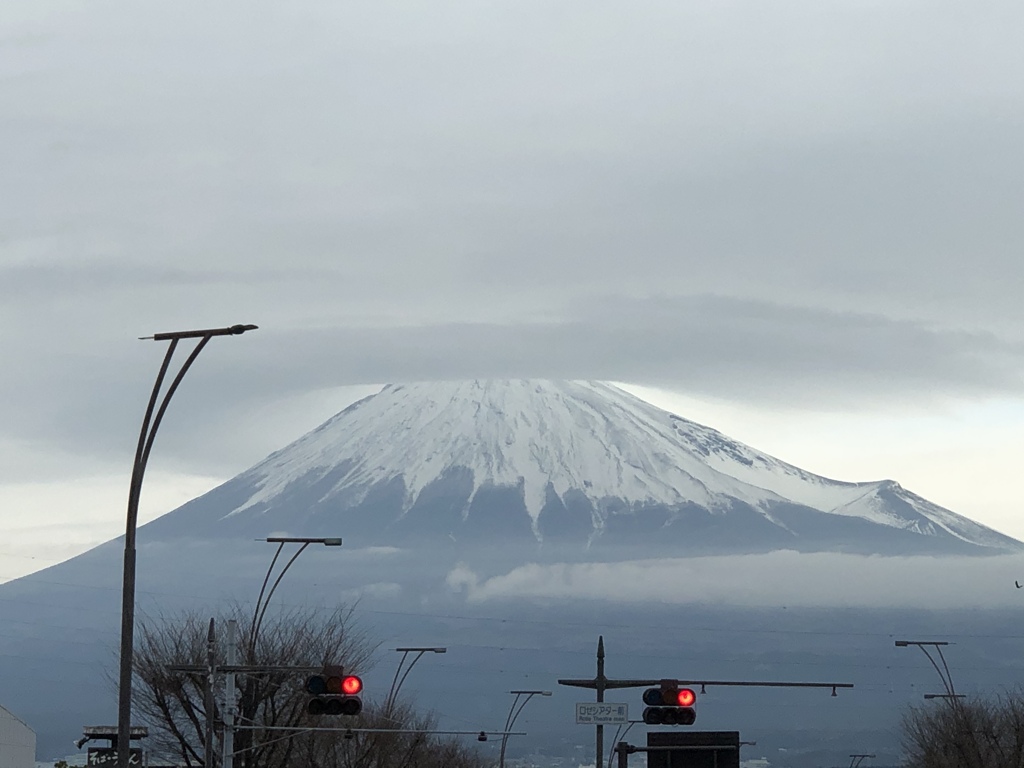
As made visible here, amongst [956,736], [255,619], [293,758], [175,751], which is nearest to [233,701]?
[255,619]

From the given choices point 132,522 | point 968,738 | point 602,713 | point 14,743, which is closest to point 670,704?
point 602,713

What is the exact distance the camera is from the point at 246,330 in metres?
32.9

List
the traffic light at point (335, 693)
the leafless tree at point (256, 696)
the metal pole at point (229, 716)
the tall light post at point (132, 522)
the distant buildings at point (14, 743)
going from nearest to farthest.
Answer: the tall light post at point (132, 522), the traffic light at point (335, 693), the metal pole at point (229, 716), the leafless tree at point (256, 696), the distant buildings at point (14, 743)

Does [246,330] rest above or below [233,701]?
above

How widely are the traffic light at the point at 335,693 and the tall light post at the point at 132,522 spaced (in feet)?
29.9

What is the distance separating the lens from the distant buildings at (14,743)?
10644 cm

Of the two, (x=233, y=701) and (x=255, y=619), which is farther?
(x=255, y=619)

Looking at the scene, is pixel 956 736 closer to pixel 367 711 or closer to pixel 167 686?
pixel 367 711

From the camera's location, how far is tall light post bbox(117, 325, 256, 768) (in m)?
31.6

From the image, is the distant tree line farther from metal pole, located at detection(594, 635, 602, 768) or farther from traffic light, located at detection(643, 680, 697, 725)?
traffic light, located at detection(643, 680, 697, 725)

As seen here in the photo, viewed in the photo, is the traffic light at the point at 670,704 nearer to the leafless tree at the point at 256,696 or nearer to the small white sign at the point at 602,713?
the small white sign at the point at 602,713

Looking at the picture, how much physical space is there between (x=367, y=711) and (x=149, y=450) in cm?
6596

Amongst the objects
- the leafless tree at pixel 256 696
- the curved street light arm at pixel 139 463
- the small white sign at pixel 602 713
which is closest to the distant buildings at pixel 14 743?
the leafless tree at pixel 256 696

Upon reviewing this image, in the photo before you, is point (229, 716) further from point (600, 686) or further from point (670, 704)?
point (670, 704)
